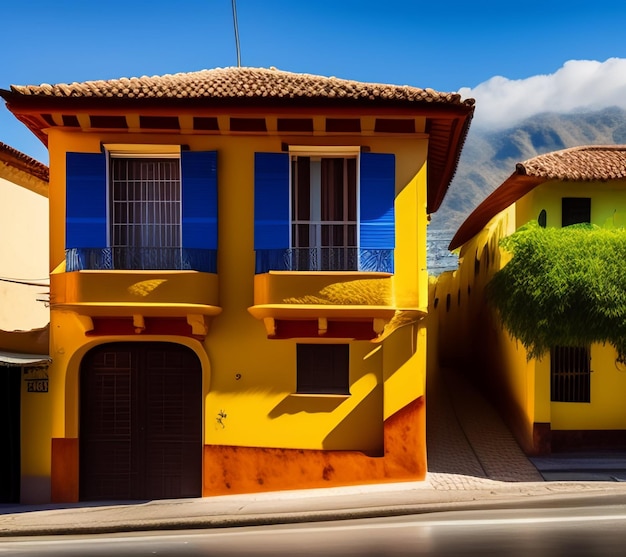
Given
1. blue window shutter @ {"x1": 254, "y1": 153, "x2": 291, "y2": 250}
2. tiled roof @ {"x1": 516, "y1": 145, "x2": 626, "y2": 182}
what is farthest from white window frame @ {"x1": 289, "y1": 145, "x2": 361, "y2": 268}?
tiled roof @ {"x1": 516, "y1": 145, "x2": 626, "y2": 182}

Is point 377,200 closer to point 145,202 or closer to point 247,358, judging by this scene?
point 247,358

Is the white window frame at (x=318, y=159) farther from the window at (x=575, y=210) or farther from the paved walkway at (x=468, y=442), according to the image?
the window at (x=575, y=210)

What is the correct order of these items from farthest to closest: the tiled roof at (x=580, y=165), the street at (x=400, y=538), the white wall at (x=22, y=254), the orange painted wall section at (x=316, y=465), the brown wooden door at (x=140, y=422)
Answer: the white wall at (x=22, y=254) < the tiled roof at (x=580, y=165) < the brown wooden door at (x=140, y=422) < the orange painted wall section at (x=316, y=465) < the street at (x=400, y=538)

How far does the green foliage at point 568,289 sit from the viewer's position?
435 inches

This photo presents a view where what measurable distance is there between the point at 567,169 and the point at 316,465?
795 centimetres

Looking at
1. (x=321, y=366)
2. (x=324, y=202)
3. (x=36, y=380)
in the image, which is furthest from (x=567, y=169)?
(x=36, y=380)

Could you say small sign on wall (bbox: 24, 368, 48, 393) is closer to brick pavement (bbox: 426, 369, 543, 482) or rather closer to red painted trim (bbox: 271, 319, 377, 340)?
red painted trim (bbox: 271, 319, 377, 340)

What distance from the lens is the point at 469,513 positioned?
29.4ft

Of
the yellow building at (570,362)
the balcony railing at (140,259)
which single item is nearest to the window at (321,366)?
the balcony railing at (140,259)

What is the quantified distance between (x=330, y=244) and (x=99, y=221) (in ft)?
13.8

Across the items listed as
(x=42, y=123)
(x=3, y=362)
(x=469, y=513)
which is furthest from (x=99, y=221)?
(x=469, y=513)

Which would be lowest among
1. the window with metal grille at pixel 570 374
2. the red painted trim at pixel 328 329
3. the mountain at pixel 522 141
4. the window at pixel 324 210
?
the window with metal grille at pixel 570 374

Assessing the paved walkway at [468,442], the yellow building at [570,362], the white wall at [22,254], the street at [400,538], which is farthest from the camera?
the white wall at [22,254]

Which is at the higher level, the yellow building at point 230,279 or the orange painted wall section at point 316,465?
the yellow building at point 230,279
